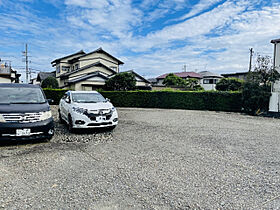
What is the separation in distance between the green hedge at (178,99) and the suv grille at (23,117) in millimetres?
11269

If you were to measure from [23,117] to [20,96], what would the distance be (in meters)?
1.09

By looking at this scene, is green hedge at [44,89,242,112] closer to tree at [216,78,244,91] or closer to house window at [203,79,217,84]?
tree at [216,78,244,91]

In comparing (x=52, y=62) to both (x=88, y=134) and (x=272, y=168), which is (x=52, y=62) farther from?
(x=272, y=168)

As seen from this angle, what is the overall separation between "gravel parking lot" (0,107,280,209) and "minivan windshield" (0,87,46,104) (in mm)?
1177

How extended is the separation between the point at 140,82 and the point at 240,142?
21.4 metres

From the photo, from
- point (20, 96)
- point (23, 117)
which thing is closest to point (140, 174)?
point (23, 117)

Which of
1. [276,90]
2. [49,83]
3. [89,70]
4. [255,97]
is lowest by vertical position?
[255,97]

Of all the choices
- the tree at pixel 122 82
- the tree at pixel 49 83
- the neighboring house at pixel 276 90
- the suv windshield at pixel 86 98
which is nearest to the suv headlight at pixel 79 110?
the suv windshield at pixel 86 98

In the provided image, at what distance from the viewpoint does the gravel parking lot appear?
2607 mm

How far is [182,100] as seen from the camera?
1502 centimetres

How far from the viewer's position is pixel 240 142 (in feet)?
18.6

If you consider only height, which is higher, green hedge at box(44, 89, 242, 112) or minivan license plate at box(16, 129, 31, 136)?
green hedge at box(44, 89, 242, 112)

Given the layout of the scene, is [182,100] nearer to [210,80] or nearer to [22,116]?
[22,116]

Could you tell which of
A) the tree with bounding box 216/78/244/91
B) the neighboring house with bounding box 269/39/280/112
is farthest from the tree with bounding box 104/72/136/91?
the tree with bounding box 216/78/244/91
